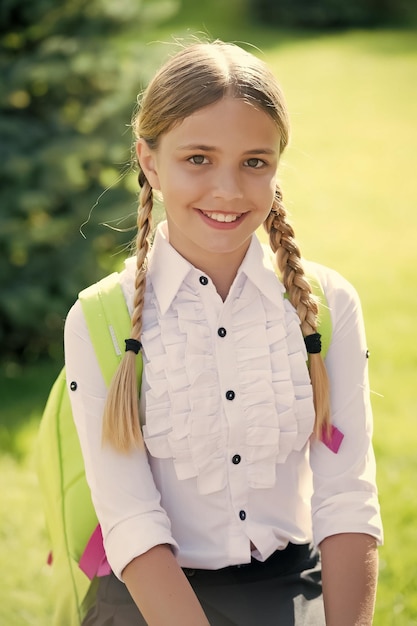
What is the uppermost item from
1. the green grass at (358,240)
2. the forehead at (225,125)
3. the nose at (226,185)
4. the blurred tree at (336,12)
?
the blurred tree at (336,12)

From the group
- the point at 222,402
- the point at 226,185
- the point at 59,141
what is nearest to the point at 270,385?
the point at 222,402

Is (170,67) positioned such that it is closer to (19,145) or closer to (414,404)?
(19,145)

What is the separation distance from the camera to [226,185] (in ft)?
6.13

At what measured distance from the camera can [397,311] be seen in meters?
5.61

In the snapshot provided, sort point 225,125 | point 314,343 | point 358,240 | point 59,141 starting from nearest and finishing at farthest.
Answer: point 225,125
point 314,343
point 59,141
point 358,240

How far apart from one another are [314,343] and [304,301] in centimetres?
9

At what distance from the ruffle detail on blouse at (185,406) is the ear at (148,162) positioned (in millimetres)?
333

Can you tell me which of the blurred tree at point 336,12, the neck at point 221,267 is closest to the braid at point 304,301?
the neck at point 221,267

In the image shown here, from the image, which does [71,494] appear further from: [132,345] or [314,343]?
[314,343]

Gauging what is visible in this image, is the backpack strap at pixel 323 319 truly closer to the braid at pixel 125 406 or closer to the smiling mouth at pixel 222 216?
the smiling mouth at pixel 222 216

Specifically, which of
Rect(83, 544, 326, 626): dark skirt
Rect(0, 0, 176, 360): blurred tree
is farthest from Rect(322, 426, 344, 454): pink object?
Rect(0, 0, 176, 360): blurred tree

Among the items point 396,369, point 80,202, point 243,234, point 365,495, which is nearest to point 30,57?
point 80,202

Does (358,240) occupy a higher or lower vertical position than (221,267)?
lower

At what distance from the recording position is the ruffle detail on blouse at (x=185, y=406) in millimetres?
1908
